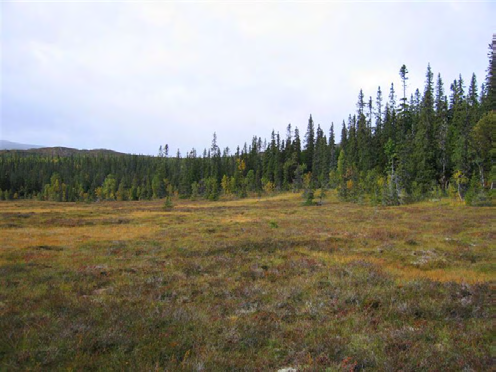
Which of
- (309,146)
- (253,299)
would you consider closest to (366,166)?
(309,146)

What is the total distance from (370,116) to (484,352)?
89.7m

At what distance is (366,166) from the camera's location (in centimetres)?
6938

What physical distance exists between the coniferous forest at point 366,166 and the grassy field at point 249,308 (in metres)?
36.0

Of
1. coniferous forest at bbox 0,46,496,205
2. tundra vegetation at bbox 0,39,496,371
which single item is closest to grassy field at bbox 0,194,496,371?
tundra vegetation at bbox 0,39,496,371

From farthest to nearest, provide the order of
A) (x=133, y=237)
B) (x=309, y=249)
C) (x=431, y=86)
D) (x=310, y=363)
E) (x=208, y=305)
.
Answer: (x=431, y=86) < (x=133, y=237) < (x=309, y=249) < (x=208, y=305) < (x=310, y=363)

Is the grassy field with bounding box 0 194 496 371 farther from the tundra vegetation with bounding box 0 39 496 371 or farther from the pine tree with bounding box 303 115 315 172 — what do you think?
the pine tree with bounding box 303 115 315 172

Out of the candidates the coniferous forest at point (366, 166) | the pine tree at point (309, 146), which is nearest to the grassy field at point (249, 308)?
the coniferous forest at point (366, 166)

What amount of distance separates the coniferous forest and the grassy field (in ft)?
118

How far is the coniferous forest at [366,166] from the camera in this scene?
46.8 m

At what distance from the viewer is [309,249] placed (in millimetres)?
17266

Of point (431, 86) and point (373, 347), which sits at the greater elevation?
point (431, 86)

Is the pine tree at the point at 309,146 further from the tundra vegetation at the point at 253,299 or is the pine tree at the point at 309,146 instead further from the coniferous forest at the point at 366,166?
the tundra vegetation at the point at 253,299

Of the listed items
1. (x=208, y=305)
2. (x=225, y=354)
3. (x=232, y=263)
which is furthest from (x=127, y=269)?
(x=225, y=354)

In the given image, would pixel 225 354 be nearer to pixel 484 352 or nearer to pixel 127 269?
pixel 484 352
